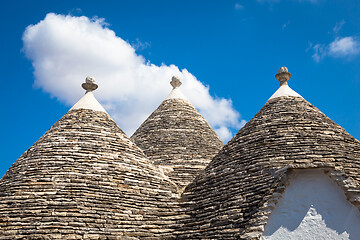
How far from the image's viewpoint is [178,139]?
40.8ft

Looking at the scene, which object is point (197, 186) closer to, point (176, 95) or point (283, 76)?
point (283, 76)

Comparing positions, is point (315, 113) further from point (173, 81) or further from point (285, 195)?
point (173, 81)

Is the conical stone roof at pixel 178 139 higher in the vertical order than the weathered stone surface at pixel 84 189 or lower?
higher

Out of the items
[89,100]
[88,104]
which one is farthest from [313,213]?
[89,100]

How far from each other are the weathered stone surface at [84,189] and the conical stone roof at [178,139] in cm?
173

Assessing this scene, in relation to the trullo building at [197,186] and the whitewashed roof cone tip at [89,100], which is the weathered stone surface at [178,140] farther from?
the whitewashed roof cone tip at [89,100]

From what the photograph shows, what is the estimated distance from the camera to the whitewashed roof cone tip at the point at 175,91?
14.3 m

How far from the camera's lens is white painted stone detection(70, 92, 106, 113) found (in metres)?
10.8

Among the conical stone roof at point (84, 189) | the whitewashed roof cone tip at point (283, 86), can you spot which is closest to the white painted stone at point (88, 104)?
the conical stone roof at point (84, 189)

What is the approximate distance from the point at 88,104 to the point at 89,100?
7.3 inches

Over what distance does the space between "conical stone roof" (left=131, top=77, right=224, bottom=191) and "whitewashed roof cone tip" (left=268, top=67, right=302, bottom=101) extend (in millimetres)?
2703

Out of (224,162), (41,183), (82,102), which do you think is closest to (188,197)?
(224,162)

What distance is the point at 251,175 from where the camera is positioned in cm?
846

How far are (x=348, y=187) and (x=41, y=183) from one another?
577 cm
